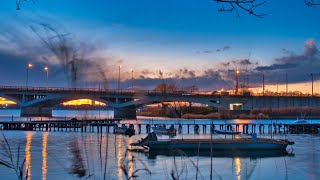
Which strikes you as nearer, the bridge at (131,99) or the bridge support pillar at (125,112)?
the bridge at (131,99)

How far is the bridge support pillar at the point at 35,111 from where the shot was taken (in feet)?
474

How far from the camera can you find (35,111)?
150 metres

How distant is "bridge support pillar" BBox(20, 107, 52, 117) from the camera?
474 feet

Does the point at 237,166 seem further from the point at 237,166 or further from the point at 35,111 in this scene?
the point at 35,111

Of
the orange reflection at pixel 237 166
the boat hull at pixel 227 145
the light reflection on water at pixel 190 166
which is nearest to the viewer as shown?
the light reflection on water at pixel 190 166

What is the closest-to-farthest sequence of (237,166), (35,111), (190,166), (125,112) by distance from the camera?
(190,166) < (237,166) < (125,112) < (35,111)

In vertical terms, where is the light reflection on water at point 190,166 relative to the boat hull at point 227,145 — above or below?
below

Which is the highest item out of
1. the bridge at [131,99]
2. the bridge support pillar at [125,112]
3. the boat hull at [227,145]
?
the bridge at [131,99]

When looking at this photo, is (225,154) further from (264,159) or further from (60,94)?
(60,94)

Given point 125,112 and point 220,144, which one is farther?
point 125,112

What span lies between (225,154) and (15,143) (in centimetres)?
2315

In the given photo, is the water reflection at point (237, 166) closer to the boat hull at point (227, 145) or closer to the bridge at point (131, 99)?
the boat hull at point (227, 145)

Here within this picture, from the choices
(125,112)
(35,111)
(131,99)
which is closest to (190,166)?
(131,99)

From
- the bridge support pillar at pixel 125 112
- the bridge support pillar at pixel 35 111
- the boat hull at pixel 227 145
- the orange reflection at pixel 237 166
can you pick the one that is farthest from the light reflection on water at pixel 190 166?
the bridge support pillar at pixel 35 111
